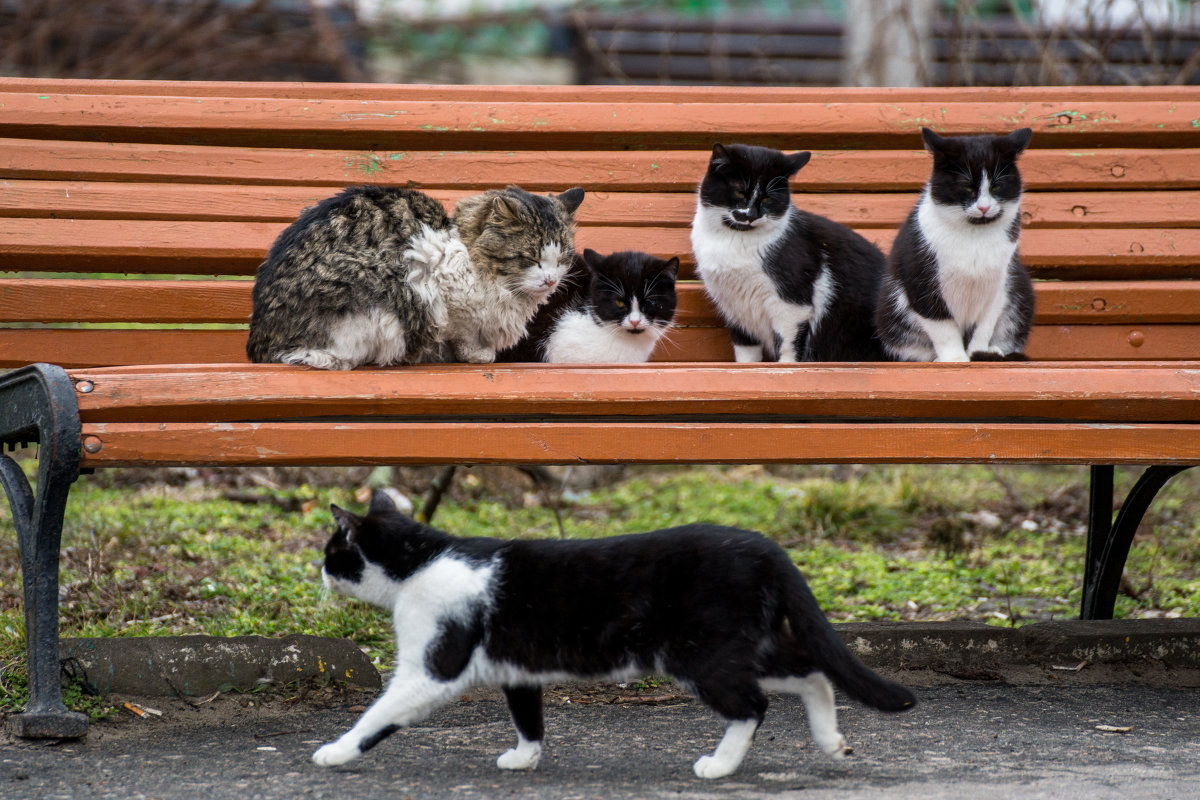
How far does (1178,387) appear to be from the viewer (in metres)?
2.28

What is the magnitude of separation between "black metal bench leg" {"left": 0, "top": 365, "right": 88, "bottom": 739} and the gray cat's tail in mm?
1365

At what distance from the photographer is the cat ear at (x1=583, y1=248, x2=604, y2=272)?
3141 mm

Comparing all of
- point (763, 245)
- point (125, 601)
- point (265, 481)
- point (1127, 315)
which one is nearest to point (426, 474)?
point (265, 481)

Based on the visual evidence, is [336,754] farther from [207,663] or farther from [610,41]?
[610,41]

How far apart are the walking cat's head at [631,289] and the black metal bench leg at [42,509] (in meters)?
1.45

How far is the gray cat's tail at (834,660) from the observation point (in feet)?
6.50

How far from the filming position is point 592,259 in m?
3.15

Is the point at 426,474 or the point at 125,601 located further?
the point at 426,474

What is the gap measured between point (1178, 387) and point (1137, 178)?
4.26 ft

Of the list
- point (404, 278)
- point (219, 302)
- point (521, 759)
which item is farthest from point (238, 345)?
point (521, 759)

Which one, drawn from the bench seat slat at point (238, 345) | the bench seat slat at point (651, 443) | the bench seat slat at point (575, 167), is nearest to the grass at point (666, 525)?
the bench seat slat at point (238, 345)

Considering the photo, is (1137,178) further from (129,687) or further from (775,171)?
(129,687)

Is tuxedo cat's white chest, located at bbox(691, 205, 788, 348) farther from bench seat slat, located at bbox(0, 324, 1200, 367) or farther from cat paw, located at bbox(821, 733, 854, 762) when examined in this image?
cat paw, located at bbox(821, 733, 854, 762)

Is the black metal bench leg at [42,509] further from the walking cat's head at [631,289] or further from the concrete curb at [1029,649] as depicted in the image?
the concrete curb at [1029,649]
